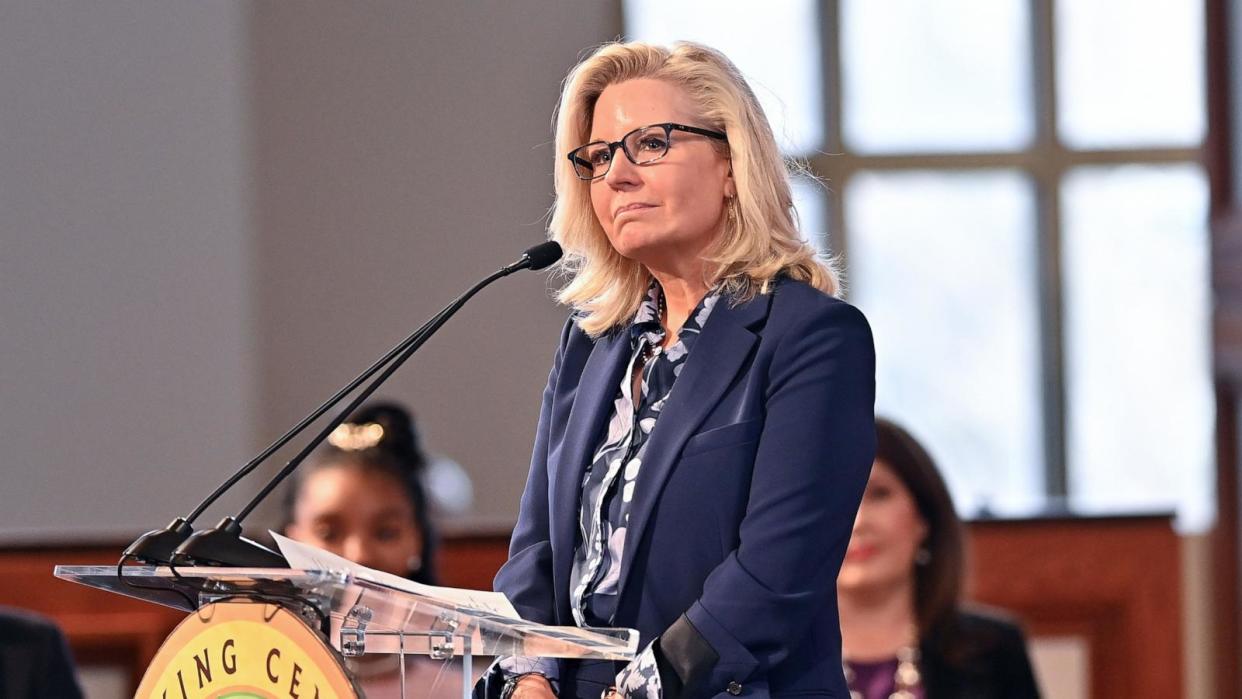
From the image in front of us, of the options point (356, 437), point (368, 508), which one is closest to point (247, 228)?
point (356, 437)

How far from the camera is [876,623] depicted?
9.55 feet

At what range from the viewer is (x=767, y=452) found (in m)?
1.70

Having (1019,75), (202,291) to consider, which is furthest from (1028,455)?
(202,291)

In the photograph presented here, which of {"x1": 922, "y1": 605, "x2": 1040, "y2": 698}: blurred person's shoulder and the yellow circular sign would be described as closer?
the yellow circular sign

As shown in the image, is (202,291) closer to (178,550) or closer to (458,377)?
(458,377)

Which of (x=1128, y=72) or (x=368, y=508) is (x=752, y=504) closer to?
(x=368, y=508)

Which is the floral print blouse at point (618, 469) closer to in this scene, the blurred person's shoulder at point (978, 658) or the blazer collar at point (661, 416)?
the blazer collar at point (661, 416)

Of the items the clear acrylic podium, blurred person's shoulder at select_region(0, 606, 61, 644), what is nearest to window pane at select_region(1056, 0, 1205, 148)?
blurred person's shoulder at select_region(0, 606, 61, 644)

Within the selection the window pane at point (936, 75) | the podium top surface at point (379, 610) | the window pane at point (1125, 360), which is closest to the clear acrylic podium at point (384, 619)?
the podium top surface at point (379, 610)

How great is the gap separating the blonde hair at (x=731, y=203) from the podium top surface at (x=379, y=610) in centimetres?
46

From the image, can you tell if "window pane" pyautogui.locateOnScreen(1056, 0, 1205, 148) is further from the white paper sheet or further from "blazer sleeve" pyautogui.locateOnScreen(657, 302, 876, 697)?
the white paper sheet

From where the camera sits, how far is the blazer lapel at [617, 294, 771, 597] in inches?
67.8

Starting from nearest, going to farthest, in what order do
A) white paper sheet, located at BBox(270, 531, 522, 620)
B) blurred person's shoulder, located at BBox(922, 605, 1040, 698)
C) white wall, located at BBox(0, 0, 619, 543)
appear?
white paper sheet, located at BBox(270, 531, 522, 620) < blurred person's shoulder, located at BBox(922, 605, 1040, 698) < white wall, located at BBox(0, 0, 619, 543)

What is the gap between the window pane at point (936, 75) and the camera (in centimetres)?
752
